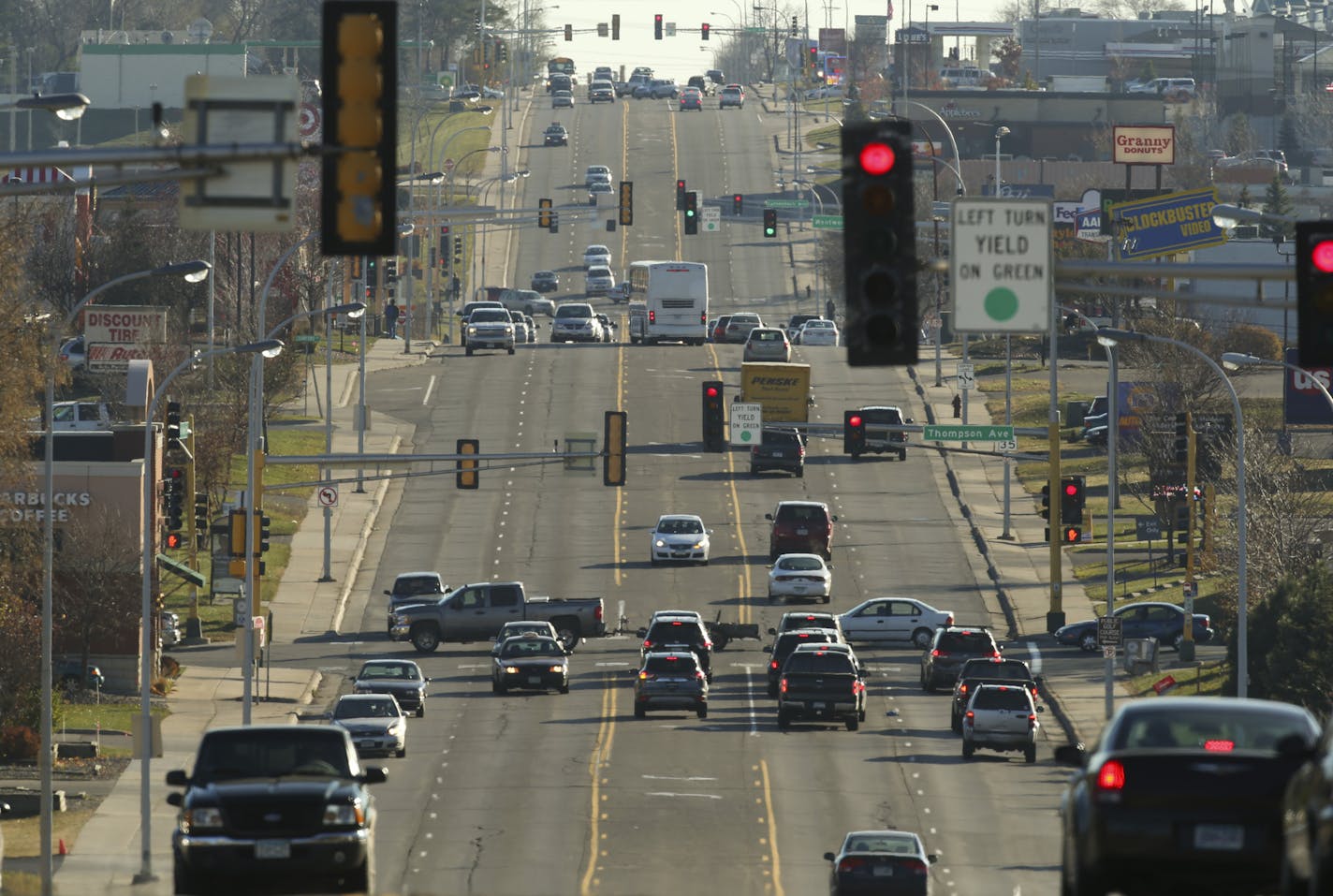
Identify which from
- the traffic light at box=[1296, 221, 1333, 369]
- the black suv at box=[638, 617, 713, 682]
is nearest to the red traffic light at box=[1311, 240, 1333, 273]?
the traffic light at box=[1296, 221, 1333, 369]

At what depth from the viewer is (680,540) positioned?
216 ft

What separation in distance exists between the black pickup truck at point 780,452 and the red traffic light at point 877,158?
5821cm

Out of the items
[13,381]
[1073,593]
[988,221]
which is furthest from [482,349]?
[988,221]

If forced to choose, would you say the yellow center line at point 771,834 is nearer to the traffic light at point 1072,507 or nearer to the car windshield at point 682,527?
the traffic light at point 1072,507

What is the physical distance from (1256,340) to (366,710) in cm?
6363

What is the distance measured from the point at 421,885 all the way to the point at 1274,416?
5956 cm

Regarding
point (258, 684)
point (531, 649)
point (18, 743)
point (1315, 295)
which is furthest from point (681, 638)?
point (1315, 295)

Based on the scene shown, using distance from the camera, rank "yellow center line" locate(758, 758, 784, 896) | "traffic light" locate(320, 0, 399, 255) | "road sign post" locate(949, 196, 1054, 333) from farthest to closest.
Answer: "yellow center line" locate(758, 758, 784, 896), "road sign post" locate(949, 196, 1054, 333), "traffic light" locate(320, 0, 399, 255)

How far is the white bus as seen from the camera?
307ft

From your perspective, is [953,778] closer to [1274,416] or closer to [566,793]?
[566,793]

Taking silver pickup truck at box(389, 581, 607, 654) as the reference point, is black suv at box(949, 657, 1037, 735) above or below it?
above

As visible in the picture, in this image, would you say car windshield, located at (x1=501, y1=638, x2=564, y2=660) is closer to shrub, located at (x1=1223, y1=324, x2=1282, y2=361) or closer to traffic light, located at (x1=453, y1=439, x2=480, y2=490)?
traffic light, located at (x1=453, y1=439, x2=480, y2=490)

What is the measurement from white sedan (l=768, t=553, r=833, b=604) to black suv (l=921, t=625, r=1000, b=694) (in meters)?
9.96

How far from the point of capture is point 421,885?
31.0 meters
